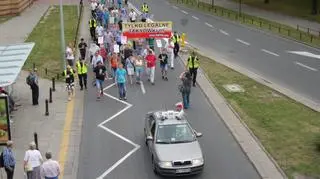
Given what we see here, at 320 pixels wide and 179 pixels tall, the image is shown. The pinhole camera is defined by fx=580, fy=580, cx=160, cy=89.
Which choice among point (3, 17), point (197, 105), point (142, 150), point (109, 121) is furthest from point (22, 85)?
point (3, 17)

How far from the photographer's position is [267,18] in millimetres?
57656

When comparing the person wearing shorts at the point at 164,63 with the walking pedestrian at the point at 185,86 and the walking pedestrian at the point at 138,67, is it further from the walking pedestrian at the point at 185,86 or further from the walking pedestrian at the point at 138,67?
the walking pedestrian at the point at 185,86

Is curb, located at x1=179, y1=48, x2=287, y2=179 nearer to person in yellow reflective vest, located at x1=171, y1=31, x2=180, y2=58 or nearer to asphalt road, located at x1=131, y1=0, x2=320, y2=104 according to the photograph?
asphalt road, located at x1=131, y1=0, x2=320, y2=104

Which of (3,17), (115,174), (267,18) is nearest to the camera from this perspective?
(115,174)

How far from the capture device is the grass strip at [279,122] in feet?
61.7

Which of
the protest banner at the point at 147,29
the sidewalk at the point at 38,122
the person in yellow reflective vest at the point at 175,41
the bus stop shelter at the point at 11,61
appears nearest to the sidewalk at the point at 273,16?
the person in yellow reflective vest at the point at 175,41

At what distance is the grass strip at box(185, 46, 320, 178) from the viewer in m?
18.8

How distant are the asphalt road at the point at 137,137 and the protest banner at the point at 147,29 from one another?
4321 millimetres

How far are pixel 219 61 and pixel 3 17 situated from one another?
25.8 metres

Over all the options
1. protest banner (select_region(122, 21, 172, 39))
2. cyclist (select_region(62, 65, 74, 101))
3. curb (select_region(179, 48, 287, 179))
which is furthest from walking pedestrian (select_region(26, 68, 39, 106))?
protest banner (select_region(122, 21, 172, 39))

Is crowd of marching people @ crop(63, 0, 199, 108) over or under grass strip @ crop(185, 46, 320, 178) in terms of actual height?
over

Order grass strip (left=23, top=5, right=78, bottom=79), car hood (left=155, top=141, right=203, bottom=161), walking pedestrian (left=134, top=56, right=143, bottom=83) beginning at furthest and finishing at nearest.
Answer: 1. grass strip (left=23, top=5, right=78, bottom=79)
2. walking pedestrian (left=134, top=56, right=143, bottom=83)
3. car hood (left=155, top=141, right=203, bottom=161)

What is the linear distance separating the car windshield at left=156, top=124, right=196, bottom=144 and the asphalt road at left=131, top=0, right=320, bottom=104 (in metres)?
10.2

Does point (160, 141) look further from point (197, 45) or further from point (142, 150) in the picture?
point (197, 45)
